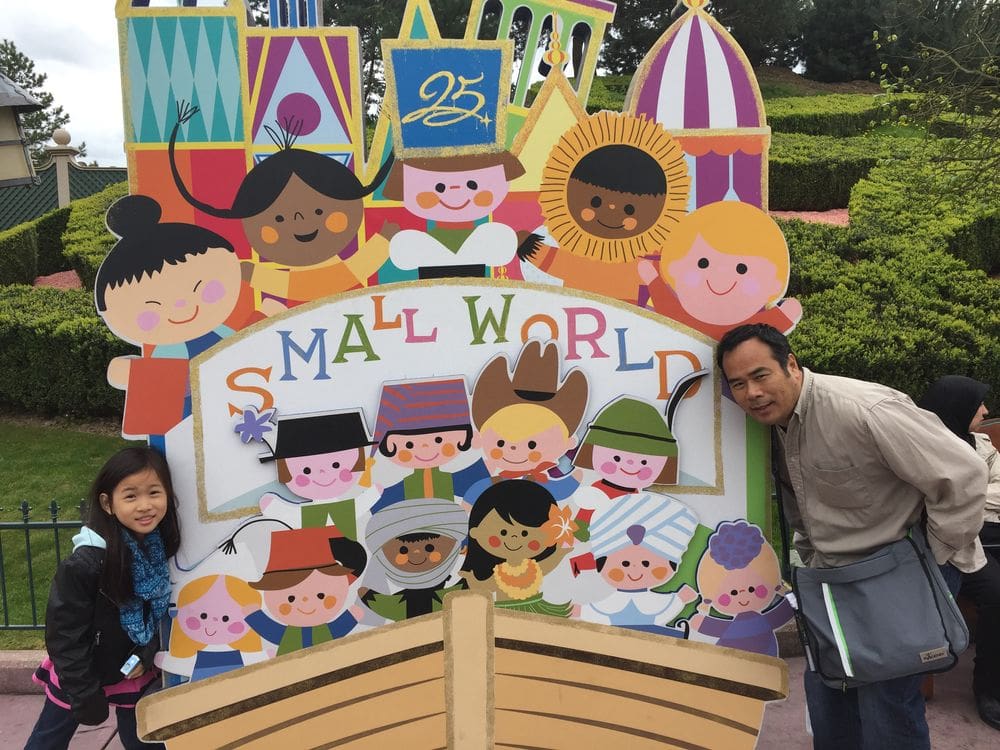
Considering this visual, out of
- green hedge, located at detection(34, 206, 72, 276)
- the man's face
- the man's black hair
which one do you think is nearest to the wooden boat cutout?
the man's face

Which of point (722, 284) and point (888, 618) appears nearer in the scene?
point (888, 618)

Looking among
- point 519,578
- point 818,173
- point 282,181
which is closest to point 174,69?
point 282,181

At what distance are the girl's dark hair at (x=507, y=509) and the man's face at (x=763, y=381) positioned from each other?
0.72 metres

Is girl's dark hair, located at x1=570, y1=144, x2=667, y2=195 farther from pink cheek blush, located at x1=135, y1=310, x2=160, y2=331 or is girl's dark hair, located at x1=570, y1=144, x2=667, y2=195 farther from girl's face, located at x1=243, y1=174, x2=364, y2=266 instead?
pink cheek blush, located at x1=135, y1=310, x2=160, y2=331

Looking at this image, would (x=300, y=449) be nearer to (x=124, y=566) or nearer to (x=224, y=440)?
(x=224, y=440)

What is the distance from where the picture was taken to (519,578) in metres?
2.56

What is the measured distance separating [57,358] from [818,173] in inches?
321

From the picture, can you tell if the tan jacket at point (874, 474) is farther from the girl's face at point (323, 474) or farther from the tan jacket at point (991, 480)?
the girl's face at point (323, 474)

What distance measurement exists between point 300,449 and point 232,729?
942 millimetres

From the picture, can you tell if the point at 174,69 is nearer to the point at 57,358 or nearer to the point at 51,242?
the point at 57,358

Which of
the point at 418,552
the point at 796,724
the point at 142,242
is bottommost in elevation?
the point at 796,724

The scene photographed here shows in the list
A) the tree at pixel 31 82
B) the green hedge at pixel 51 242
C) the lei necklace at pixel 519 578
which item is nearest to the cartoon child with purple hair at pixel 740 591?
the lei necklace at pixel 519 578

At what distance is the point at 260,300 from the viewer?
7.83 ft

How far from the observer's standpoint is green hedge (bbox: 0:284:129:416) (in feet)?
19.1
